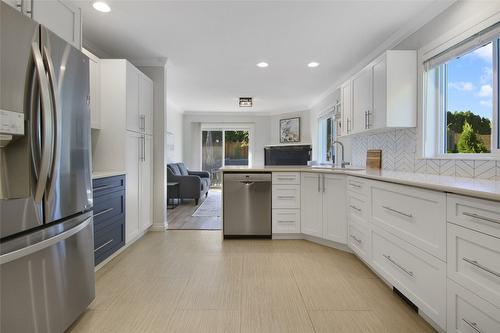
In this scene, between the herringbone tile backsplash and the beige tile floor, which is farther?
the herringbone tile backsplash

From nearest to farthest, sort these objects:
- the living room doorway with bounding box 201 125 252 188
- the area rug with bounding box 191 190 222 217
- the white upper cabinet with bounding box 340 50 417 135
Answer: the white upper cabinet with bounding box 340 50 417 135 → the area rug with bounding box 191 190 222 217 → the living room doorway with bounding box 201 125 252 188

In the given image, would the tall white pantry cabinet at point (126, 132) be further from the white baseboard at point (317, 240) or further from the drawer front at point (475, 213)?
the drawer front at point (475, 213)

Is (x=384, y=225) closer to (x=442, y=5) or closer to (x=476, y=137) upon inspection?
(x=476, y=137)

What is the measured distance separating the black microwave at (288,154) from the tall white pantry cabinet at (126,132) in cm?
478

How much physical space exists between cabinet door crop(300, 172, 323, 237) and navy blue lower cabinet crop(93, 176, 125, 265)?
2064 millimetres

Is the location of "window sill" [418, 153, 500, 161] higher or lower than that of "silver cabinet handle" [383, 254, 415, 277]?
higher

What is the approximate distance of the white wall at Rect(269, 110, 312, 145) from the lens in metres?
7.43

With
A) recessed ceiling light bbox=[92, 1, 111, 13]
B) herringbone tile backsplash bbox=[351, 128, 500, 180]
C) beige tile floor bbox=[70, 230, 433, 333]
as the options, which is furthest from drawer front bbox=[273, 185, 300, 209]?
recessed ceiling light bbox=[92, 1, 111, 13]

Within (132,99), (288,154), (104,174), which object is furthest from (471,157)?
(288,154)

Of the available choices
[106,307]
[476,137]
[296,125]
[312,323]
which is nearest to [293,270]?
[312,323]

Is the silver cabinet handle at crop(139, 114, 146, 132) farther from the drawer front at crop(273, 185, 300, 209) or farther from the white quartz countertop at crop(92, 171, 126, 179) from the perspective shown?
the drawer front at crop(273, 185, 300, 209)

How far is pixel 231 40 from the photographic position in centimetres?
314

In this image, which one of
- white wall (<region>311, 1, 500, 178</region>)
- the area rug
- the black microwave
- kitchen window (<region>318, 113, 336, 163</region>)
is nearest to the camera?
white wall (<region>311, 1, 500, 178</region>)

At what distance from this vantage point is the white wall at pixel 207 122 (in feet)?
27.5
